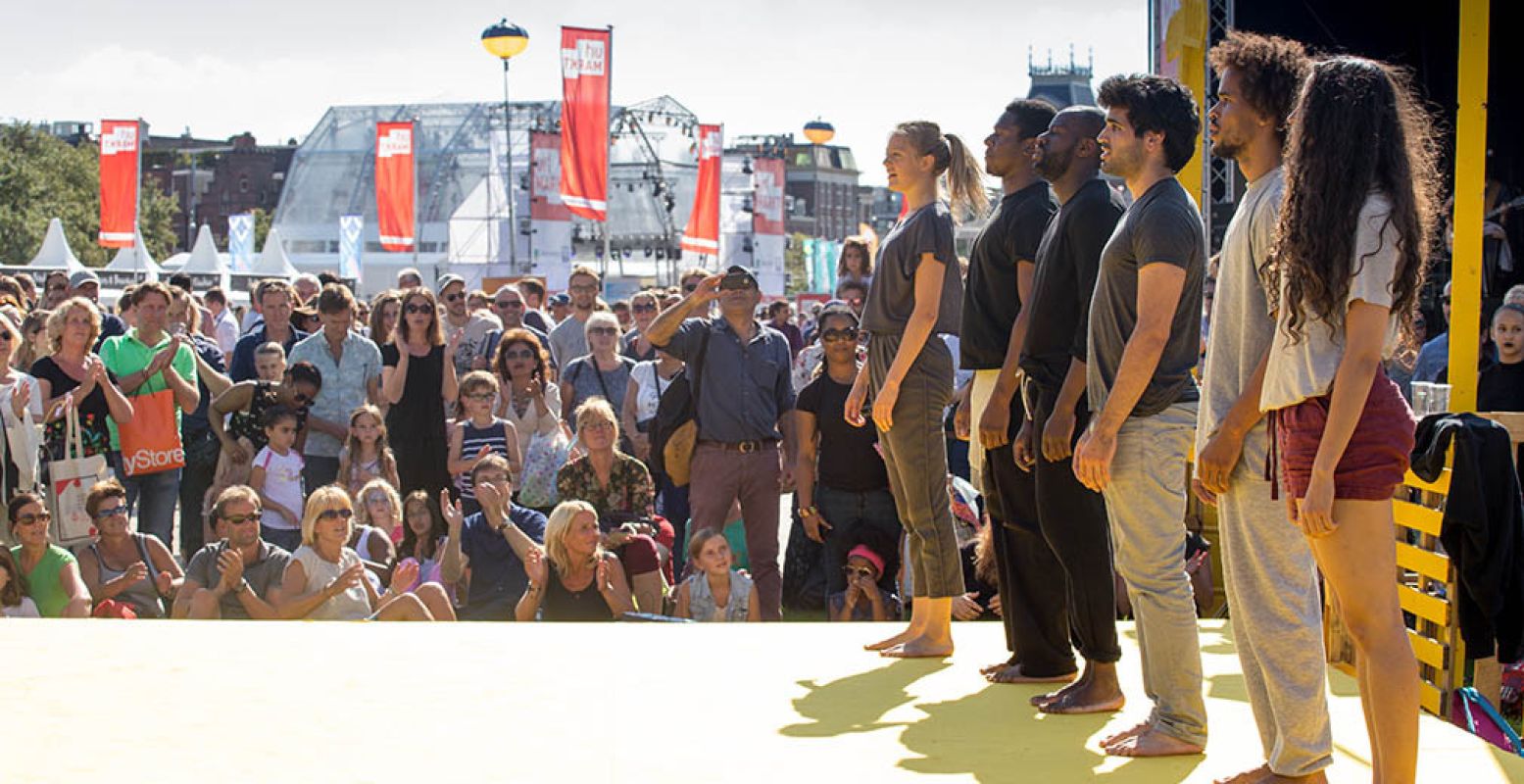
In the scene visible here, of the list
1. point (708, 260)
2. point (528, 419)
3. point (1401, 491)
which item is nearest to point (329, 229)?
point (708, 260)

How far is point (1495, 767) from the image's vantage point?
3900 mm

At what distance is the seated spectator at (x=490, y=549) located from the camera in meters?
7.67

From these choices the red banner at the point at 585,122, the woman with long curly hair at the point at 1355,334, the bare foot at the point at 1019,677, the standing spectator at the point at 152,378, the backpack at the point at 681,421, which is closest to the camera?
the woman with long curly hair at the point at 1355,334

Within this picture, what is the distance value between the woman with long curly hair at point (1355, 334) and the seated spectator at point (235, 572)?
16.8ft

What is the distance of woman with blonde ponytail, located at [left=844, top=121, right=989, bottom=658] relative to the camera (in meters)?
5.00

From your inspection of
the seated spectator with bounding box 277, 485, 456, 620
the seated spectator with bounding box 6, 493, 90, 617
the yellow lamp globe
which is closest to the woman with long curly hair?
the seated spectator with bounding box 277, 485, 456, 620

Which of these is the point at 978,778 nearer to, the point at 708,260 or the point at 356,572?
the point at 356,572

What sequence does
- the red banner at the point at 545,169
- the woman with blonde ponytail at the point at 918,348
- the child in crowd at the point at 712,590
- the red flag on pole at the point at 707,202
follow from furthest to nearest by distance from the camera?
the red banner at the point at 545,169 < the red flag on pole at the point at 707,202 < the child in crowd at the point at 712,590 < the woman with blonde ponytail at the point at 918,348

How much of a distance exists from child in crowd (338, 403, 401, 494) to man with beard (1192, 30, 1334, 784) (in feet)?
19.7

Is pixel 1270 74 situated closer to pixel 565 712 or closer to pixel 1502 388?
pixel 565 712

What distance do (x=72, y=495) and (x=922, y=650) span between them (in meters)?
4.61

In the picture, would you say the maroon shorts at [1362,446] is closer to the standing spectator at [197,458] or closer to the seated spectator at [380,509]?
the seated spectator at [380,509]

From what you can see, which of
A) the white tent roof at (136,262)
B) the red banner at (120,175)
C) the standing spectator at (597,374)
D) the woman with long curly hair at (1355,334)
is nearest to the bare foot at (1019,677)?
the woman with long curly hair at (1355,334)

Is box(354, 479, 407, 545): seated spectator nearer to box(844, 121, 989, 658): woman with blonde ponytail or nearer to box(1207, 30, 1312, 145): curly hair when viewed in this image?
box(844, 121, 989, 658): woman with blonde ponytail
